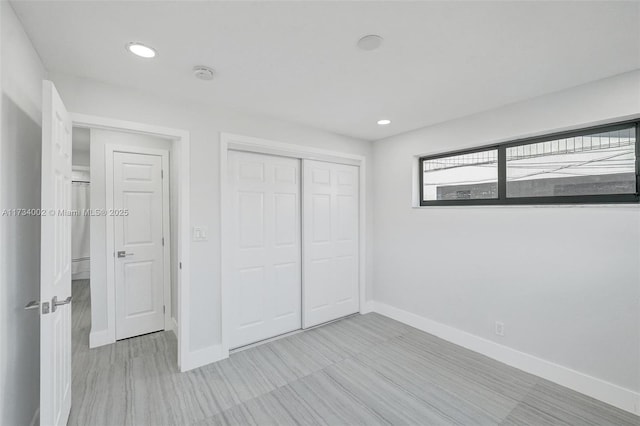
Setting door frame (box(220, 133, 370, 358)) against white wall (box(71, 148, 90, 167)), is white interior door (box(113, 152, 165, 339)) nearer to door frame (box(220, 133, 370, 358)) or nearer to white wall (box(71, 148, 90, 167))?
door frame (box(220, 133, 370, 358))

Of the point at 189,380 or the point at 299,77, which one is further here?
the point at 189,380

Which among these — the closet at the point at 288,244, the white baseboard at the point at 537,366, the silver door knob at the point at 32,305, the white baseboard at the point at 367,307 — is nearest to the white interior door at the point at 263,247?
the closet at the point at 288,244

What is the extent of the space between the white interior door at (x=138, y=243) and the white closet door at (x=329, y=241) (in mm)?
1722

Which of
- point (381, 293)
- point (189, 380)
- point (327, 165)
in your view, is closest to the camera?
point (189, 380)

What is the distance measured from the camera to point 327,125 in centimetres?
324

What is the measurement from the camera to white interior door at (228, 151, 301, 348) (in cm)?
288

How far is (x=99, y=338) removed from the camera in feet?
9.55

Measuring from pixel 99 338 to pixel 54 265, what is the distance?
194 cm

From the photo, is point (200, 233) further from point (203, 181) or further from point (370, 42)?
point (370, 42)

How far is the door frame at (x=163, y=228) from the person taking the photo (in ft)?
9.75

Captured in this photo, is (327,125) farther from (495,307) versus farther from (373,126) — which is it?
(495,307)

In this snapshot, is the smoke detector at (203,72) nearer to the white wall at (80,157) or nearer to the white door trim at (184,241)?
the white door trim at (184,241)

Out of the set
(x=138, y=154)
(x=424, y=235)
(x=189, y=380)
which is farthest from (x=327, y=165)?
(x=189, y=380)

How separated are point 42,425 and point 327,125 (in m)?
3.14
